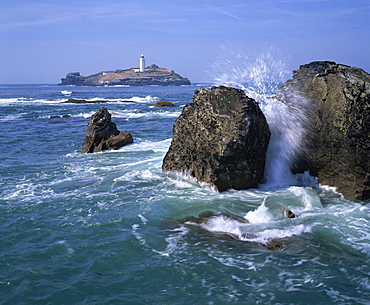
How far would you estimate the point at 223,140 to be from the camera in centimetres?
845

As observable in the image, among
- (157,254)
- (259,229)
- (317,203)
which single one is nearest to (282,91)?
(317,203)

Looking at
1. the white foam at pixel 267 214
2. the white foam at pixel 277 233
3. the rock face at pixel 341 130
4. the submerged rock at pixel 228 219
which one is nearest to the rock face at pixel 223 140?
the rock face at pixel 341 130

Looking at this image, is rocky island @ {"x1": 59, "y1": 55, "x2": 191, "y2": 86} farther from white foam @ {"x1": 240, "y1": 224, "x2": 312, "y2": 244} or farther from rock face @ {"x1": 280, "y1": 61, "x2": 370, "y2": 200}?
white foam @ {"x1": 240, "y1": 224, "x2": 312, "y2": 244}

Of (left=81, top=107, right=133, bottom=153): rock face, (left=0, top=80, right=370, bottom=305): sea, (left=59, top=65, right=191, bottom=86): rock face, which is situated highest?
(left=59, top=65, right=191, bottom=86): rock face

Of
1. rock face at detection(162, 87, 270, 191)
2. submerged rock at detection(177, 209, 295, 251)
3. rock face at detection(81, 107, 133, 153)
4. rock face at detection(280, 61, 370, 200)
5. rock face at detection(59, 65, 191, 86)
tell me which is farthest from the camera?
rock face at detection(59, 65, 191, 86)

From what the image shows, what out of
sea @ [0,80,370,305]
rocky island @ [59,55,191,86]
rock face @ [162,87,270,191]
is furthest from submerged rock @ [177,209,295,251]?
rocky island @ [59,55,191,86]

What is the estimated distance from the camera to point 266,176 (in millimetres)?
9250

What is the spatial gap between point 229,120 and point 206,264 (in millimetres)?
4376

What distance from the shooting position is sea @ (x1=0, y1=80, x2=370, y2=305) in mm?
4414

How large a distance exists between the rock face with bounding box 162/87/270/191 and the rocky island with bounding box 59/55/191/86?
16102 centimetres

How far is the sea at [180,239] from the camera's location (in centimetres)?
441

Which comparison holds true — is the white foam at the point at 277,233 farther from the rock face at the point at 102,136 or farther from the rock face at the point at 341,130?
the rock face at the point at 102,136

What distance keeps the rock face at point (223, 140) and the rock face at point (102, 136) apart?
607 cm

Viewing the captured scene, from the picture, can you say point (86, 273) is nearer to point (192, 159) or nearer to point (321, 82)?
point (192, 159)
